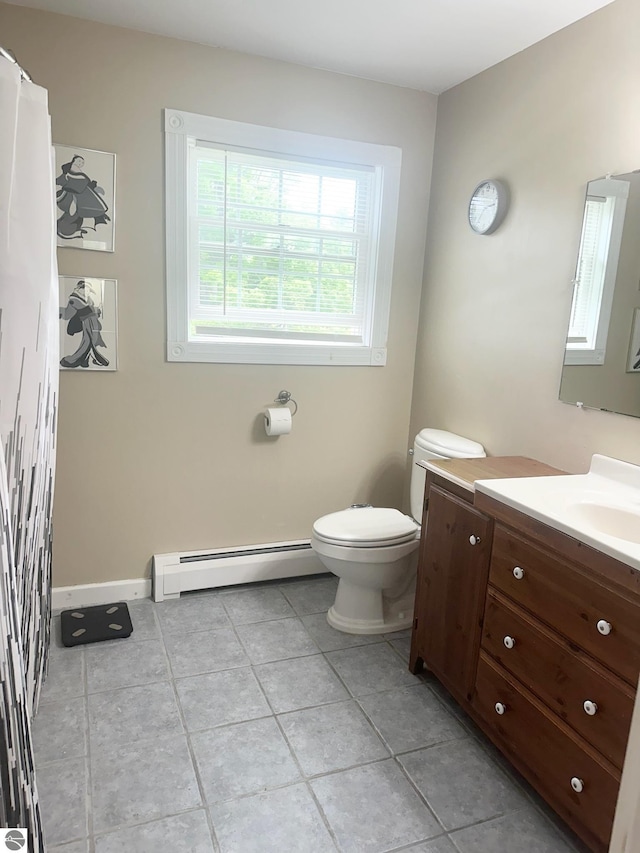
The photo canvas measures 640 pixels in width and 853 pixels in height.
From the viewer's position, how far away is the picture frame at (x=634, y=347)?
5.90 feet

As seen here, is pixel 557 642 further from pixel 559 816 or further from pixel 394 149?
pixel 394 149

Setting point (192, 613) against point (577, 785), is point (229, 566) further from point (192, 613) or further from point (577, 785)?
point (577, 785)

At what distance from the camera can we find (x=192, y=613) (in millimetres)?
2562

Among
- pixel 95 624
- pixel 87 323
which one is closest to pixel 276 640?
pixel 95 624

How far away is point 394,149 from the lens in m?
2.70

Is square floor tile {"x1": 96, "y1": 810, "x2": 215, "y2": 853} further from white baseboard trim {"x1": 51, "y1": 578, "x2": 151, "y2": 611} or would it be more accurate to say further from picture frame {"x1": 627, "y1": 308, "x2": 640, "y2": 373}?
picture frame {"x1": 627, "y1": 308, "x2": 640, "y2": 373}

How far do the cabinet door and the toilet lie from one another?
0.25 m

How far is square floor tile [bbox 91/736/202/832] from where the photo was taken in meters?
1.54

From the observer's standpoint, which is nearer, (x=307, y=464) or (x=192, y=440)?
(x=192, y=440)

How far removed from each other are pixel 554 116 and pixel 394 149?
83 centimetres

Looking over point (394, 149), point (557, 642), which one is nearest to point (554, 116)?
point (394, 149)

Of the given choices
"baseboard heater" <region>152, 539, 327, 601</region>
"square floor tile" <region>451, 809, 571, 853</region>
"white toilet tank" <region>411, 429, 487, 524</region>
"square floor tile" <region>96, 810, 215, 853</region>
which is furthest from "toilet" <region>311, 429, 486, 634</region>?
"square floor tile" <region>96, 810, 215, 853</region>

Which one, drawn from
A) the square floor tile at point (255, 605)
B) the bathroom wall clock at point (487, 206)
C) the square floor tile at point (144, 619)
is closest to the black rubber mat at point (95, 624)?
the square floor tile at point (144, 619)

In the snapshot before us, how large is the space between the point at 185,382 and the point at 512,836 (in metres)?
1.99
